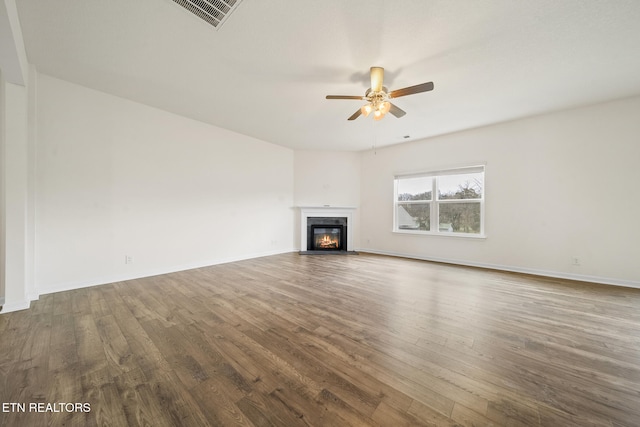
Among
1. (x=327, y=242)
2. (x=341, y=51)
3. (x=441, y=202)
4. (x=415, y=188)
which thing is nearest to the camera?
(x=341, y=51)

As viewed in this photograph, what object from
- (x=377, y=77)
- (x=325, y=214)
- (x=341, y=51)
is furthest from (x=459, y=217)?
(x=341, y=51)

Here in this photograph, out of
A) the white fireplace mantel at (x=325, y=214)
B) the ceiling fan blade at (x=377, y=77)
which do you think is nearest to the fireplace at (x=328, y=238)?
the white fireplace mantel at (x=325, y=214)

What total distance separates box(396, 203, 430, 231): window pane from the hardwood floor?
2346 mm

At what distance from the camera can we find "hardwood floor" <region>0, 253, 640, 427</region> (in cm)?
118

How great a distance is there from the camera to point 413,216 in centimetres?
536

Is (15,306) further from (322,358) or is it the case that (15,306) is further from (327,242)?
(327,242)

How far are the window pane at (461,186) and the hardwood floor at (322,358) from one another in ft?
7.14

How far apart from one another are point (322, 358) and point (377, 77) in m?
2.82

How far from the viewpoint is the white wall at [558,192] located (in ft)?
10.7

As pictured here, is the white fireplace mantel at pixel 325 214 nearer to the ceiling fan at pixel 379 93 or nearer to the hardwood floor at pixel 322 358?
the hardwood floor at pixel 322 358

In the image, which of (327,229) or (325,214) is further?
(327,229)

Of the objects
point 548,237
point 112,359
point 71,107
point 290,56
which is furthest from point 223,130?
point 548,237

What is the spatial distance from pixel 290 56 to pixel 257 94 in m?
0.98

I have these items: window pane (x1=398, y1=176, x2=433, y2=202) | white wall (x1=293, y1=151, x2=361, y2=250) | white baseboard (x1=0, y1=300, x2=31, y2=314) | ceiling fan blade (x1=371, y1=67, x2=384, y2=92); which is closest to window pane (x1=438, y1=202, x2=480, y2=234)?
window pane (x1=398, y1=176, x2=433, y2=202)
